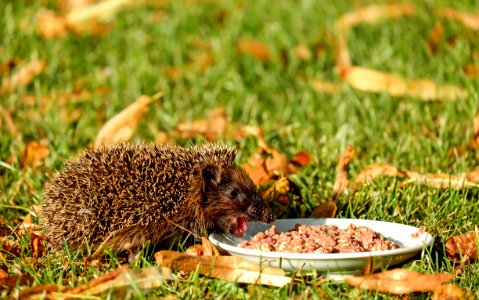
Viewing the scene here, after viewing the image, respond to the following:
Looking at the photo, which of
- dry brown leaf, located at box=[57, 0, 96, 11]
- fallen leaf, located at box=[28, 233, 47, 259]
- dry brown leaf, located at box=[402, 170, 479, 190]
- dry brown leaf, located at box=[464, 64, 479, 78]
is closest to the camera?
fallen leaf, located at box=[28, 233, 47, 259]

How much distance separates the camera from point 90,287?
4207 millimetres

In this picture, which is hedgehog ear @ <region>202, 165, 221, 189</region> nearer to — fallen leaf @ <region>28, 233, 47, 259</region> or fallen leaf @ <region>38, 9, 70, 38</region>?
fallen leaf @ <region>28, 233, 47, 259</region>

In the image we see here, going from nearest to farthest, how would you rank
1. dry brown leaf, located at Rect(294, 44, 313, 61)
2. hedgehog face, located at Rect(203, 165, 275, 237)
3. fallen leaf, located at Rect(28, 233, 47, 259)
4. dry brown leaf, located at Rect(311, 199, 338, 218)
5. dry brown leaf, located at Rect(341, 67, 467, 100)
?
fallen leaf, located at Rect(28, 233, 47, 259) → hedgehog face, located at Rect(203, 165, 275, 237) → dry brown leaf, located at Rect(311, 199, 338, 218) → dry brown leaf, located at Rect(341, 67, 467, 100) → dry brown leaf, located at Rect(294, 44, 313, 61)

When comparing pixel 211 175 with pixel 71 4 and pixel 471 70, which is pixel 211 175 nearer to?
pixel 471 70

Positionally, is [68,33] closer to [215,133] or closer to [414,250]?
[215,133]

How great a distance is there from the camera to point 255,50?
9.12 m

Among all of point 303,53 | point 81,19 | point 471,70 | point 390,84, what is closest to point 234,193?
point 390,84

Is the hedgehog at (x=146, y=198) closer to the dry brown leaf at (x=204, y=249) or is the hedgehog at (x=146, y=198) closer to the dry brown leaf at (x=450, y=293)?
the dry brown leaf at (x=204, y=249)

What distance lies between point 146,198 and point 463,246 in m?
2.05

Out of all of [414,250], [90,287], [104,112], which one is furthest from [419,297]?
[104,112]

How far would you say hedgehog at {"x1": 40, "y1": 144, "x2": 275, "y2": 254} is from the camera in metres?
4.91

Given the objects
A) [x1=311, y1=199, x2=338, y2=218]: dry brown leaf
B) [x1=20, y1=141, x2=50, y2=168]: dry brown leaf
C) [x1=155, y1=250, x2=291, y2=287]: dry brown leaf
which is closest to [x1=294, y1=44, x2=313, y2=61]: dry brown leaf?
[x1=20, y1=141, x2=50, y2=168]: dry brown leaf

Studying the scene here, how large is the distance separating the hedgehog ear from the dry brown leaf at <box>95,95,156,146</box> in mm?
1878

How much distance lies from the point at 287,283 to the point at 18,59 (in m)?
5.56
